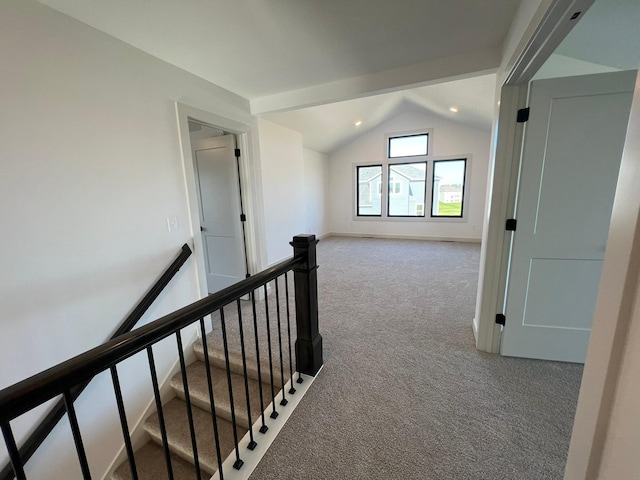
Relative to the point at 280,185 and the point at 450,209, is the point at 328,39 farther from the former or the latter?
the point at 450,209

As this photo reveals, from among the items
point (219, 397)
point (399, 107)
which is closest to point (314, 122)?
Answer: point (399, 107)

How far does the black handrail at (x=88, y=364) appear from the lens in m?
0.56

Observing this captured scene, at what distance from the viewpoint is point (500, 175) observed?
1.88m

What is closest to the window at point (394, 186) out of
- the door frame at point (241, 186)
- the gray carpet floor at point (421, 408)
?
the gray carpet floor at point (421, 408)

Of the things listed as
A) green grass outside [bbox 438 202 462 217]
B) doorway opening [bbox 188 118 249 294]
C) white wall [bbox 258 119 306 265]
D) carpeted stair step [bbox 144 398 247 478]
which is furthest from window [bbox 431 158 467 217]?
carpeted stair step [bbox 144 398 247 478]

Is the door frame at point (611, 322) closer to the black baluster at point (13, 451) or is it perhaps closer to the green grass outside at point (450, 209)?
the black baluster at point (13, 451)

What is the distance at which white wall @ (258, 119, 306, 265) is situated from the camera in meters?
4.26

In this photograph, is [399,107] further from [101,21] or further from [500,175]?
[101,21]

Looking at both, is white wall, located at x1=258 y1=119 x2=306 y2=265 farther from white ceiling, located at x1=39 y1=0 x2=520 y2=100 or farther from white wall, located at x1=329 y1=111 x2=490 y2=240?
white wall, located at x1=329 y1=111 x2=490 y2=240

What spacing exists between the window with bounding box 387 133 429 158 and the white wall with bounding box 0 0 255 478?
559cm

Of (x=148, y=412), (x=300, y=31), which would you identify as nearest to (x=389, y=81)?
(x=300, y=31)

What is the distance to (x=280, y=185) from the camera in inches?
182

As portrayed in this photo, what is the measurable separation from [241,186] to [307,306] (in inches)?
72.9

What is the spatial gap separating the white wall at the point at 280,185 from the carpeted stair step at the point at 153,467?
2.75m
